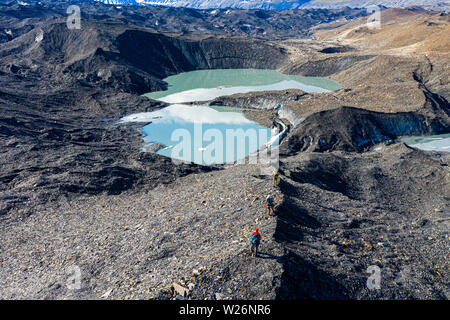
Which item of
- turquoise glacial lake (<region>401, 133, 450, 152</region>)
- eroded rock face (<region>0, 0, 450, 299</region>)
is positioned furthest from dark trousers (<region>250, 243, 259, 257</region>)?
turquoise glacial lake (<region>401, 133, 450, 152</region>)

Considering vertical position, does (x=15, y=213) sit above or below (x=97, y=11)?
below

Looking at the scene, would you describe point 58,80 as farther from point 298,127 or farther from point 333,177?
point 333,177

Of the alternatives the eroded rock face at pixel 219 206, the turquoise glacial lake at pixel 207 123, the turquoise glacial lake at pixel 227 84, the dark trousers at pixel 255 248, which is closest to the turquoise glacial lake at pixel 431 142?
the eroded rock face at pixel 219 206

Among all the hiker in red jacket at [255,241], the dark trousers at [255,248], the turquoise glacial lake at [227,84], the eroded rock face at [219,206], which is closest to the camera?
the hiker in red jacket at [255,241]

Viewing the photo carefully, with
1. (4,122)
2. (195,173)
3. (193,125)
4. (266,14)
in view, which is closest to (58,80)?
(4,122)

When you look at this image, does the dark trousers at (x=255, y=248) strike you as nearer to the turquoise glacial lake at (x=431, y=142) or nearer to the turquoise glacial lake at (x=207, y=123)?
the turquoise glacial lake at (x=207, y=123)

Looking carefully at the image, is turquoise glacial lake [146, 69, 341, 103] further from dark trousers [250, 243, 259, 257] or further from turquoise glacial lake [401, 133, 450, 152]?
dark trousers [250, 243, 259, 257]

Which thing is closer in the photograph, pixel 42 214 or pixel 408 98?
pixel 42 214

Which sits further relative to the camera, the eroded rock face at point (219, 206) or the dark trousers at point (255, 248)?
the eroded rock face at point (219, 206)
